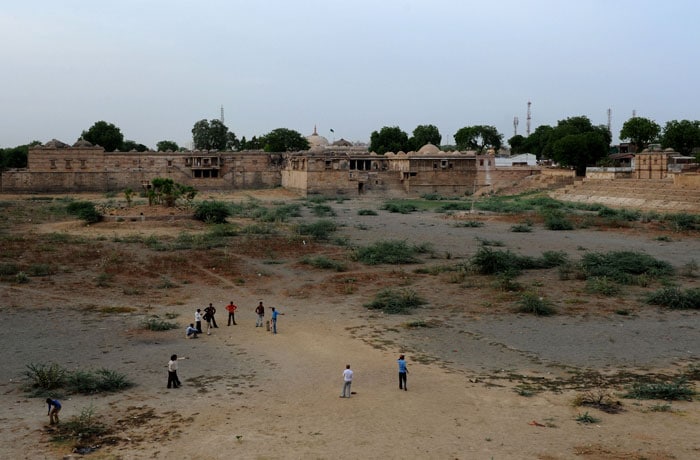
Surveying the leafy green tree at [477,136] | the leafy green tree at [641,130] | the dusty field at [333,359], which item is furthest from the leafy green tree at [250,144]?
the dusty field at [333,359]

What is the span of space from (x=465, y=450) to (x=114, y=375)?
6817 mm

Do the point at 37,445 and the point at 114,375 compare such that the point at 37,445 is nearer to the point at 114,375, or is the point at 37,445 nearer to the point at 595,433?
the point at 114,375

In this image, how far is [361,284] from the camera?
23.5 metres

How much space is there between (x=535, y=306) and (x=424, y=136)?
8281 centimetres

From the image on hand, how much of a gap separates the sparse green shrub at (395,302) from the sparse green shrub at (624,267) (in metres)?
7.12

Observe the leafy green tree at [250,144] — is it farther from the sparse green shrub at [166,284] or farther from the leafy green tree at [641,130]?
the sparse green shrub at [166,284]

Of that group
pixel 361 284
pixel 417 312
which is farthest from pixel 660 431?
pixel 361 284

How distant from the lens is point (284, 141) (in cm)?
9075

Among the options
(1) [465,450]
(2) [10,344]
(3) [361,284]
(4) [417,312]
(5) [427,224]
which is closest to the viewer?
(1) [465,450]

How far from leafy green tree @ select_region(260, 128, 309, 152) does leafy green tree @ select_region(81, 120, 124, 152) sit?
63.9 feet

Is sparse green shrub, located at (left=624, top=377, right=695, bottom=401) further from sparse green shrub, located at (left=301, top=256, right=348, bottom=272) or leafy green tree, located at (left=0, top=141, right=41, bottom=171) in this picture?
leafy green tree, located at (left=0, top=141, right=41, bottom=171)

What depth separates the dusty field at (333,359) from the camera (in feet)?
34.7

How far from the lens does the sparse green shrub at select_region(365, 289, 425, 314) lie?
64.7 feet

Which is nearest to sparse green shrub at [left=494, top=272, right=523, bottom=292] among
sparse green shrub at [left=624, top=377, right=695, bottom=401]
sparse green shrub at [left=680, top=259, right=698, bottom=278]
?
sparse green shrub at [left=680, top=259, right=698, bottom=278]
